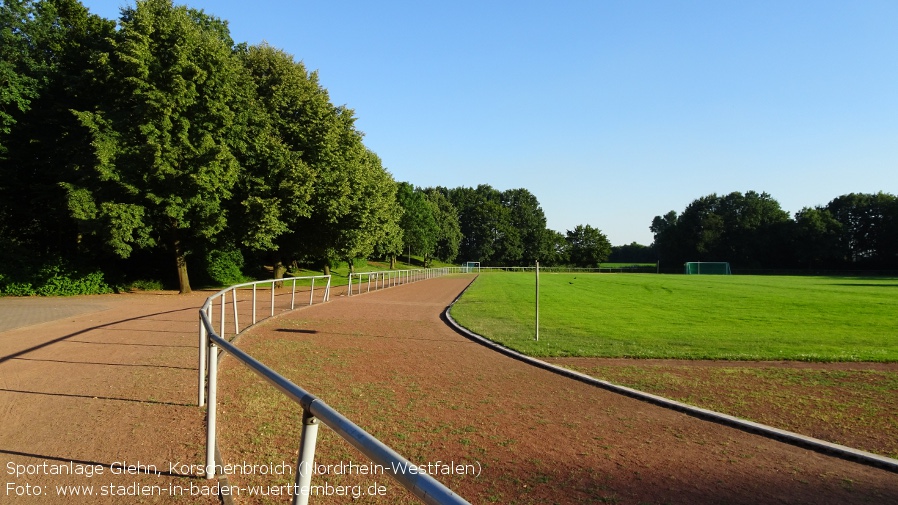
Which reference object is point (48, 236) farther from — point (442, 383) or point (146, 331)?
point (442, 383)

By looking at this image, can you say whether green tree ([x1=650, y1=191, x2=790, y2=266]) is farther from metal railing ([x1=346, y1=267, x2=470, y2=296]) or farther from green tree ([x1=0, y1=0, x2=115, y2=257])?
green tree ([x1=0, y1=0, x2=115, y2=257])

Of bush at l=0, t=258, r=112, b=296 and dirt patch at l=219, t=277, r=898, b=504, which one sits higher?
A: bush at l=0, t=258, r=112, b=296

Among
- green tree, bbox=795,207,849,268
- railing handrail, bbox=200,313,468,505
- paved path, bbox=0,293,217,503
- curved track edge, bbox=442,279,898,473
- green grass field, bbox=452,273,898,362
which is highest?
green tree, bbox=795,207,849,268

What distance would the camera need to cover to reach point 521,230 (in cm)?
12262

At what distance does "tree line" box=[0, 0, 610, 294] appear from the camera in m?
21.8

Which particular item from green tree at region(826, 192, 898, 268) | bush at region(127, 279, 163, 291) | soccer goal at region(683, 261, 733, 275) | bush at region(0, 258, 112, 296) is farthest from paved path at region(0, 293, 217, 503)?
green tree at region(826, 192, 898, 268)

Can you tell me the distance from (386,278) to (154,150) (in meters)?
19.1

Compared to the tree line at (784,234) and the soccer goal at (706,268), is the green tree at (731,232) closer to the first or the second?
the tree line at (784,234)

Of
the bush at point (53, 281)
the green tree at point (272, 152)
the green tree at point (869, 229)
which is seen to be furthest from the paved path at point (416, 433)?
the green tree at point (869, 229)

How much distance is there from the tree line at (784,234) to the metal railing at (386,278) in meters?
62.9

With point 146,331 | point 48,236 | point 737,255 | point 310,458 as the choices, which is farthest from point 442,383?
point 737,255

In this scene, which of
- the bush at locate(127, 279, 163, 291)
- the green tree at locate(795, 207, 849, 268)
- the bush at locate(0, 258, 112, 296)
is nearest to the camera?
the bush at locate(0, 258, 112, 296)

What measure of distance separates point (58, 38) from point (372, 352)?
24.4 meters

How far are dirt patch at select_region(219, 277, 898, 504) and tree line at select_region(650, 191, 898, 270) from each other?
102 meters
